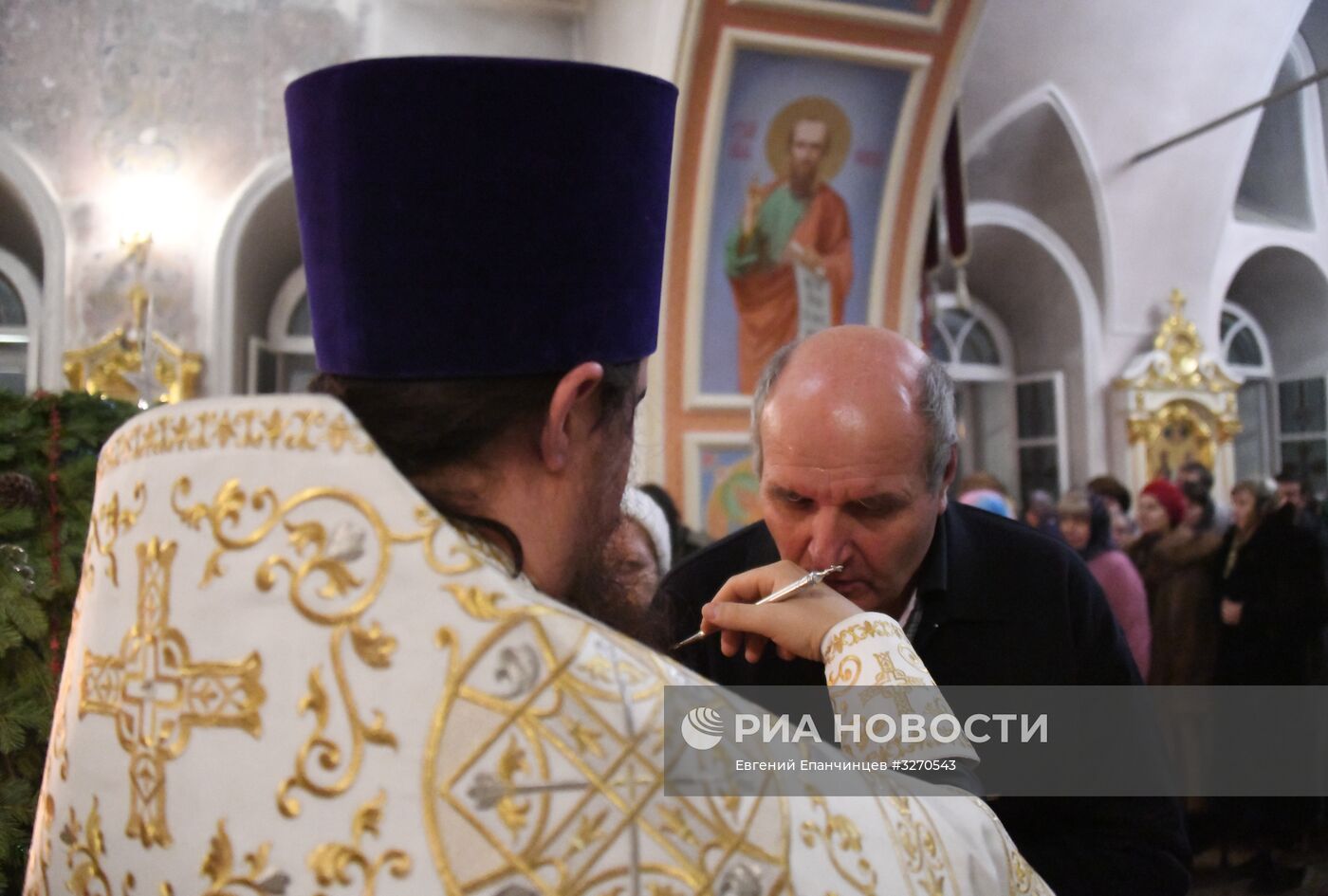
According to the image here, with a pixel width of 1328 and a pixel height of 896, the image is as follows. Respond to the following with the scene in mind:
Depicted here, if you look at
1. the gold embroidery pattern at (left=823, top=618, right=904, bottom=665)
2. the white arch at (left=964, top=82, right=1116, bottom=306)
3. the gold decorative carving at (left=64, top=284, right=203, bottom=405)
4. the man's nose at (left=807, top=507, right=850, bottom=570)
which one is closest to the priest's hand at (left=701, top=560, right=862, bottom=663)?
the gold embroidery pattern at (left=823, top=618, right=904, bottom=665)

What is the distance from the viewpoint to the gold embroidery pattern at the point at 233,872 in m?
0.79

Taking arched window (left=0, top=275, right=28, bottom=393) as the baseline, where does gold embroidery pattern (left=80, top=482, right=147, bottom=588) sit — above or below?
below

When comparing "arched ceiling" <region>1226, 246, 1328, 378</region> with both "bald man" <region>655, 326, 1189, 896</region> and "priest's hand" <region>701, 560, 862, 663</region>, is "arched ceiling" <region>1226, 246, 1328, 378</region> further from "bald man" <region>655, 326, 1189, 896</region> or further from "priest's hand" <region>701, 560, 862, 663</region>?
"priest's hand" <region>701, 560, 862, 663</region>

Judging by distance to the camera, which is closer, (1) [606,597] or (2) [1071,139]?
(1) [606,597]

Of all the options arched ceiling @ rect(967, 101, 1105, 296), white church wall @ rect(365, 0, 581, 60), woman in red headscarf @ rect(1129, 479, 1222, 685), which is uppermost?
white church wall @ rect(365, 0, 581, 60)

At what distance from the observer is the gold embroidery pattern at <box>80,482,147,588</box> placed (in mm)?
917

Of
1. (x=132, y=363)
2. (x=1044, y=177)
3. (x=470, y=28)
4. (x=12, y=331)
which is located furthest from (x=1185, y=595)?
(x=12, y=331)

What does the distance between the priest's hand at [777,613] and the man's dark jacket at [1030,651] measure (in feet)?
1.17

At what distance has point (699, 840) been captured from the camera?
2.70 ft

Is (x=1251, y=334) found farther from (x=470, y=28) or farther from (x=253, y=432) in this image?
(x=253, y=432)

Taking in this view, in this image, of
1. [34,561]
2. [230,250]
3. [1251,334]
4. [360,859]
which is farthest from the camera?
[1251,334]

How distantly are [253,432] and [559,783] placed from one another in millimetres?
332

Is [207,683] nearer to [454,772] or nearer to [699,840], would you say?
[454,772]

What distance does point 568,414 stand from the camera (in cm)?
101
